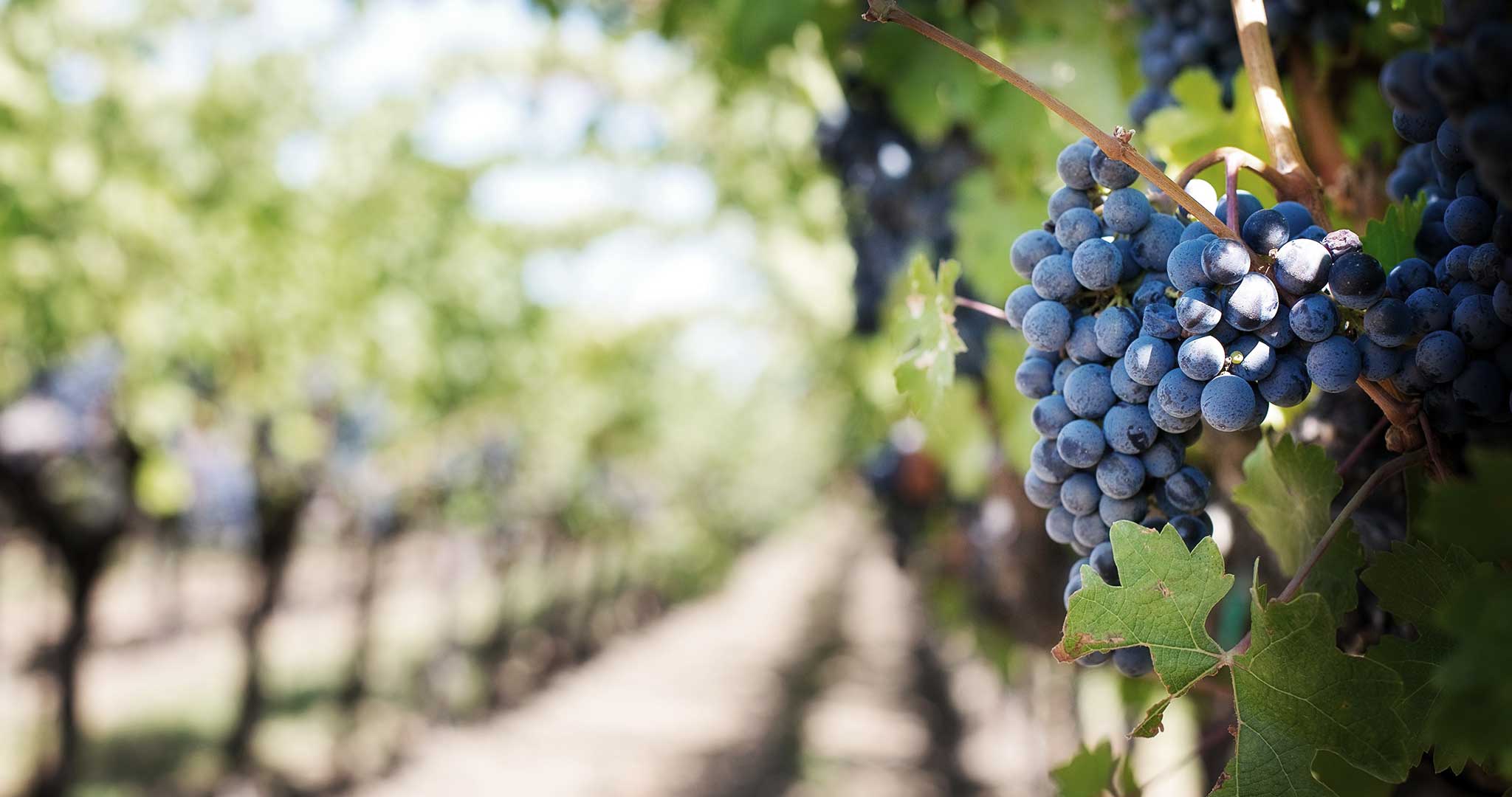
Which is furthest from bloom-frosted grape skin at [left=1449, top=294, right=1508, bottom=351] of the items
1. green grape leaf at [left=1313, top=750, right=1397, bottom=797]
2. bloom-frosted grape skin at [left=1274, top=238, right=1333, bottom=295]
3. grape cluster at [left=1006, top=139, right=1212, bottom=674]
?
green grape leaf at [left=1313, top=750, right=1397, bottom=797]

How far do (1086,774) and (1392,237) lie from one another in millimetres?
651

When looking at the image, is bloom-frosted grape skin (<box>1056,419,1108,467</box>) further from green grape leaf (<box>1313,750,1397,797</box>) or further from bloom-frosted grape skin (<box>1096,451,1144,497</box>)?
green grape leaf (<box>1313,750,1397,797</box>)

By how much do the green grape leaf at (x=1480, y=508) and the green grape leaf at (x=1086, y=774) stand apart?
640 millimetres

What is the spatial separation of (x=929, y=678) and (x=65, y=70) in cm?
1232

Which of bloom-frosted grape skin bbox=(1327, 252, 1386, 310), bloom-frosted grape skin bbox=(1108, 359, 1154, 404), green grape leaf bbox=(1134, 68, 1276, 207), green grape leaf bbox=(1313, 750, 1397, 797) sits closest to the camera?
bloom-frosted grape skin bbox=(1327, 252, 1386, 310)

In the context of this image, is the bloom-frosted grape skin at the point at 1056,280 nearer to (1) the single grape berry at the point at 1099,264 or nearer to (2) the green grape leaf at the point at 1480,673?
(1) the single grape berry at the point at 1099,264

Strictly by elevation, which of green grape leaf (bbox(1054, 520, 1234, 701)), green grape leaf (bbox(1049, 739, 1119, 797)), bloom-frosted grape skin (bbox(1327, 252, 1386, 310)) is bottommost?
green grape leaf (bbox(1049, 739, 1119, 797))

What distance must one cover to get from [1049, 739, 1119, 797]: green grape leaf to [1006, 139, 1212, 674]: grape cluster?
0.22 metres

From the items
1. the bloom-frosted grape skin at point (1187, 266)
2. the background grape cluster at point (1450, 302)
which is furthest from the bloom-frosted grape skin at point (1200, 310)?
the background grape cluster at point (1450, 302)

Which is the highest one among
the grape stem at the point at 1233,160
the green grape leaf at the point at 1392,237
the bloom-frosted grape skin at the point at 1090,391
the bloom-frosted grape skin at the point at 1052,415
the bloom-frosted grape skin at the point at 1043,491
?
the grape stem at the point at 1233,160

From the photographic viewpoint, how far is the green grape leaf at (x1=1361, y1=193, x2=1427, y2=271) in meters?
0.88

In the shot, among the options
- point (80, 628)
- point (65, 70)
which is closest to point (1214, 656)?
point (65, 70)

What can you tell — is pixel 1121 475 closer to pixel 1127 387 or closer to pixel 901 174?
pixel 1127 387

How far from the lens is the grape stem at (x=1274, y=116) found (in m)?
0.88
